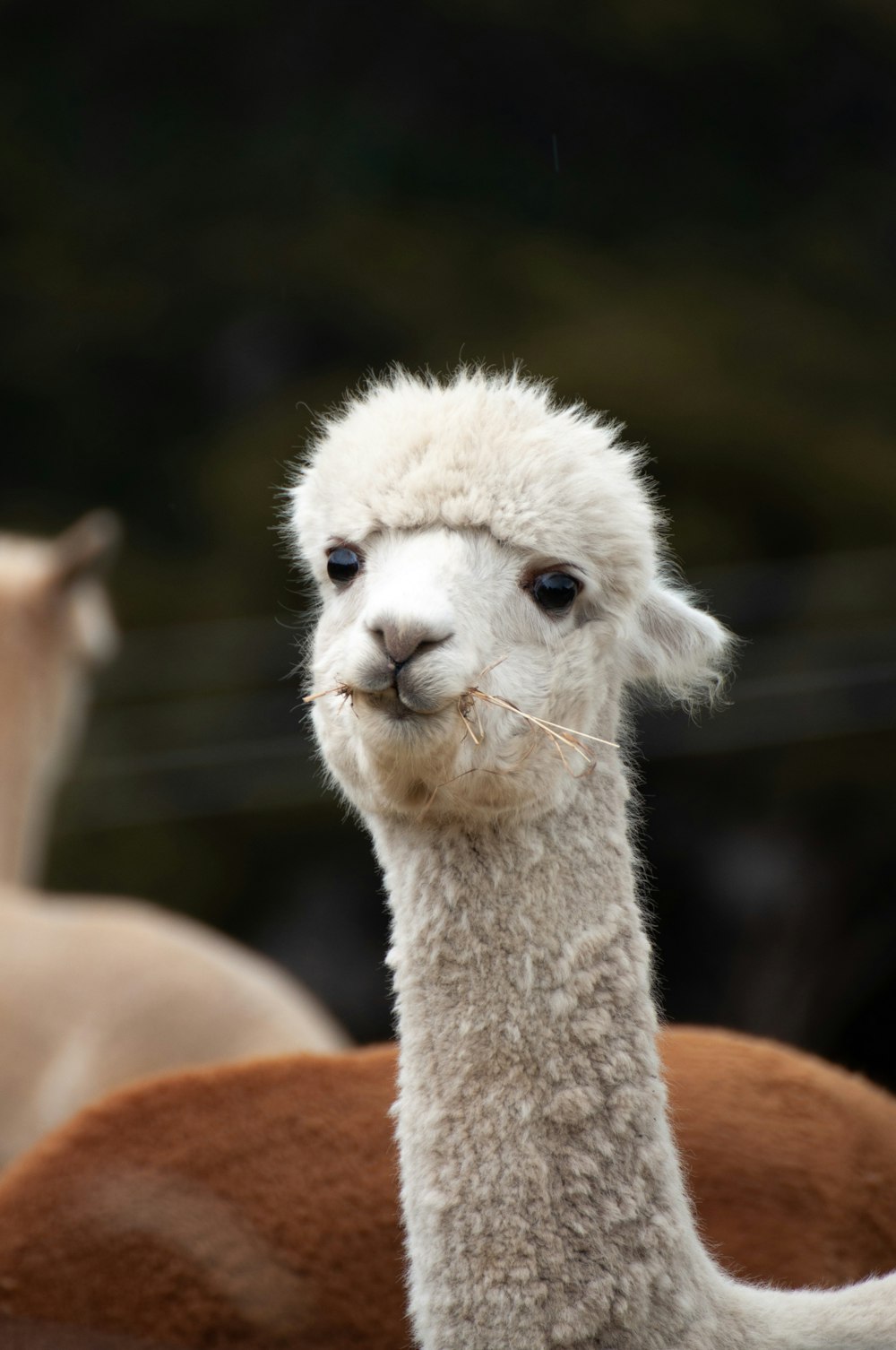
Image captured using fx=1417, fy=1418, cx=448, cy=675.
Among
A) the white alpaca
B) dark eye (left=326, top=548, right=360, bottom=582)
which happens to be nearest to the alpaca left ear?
the white alpaca

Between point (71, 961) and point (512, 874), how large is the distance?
245cm

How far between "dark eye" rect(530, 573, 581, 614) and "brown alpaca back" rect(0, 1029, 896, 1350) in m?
0.77

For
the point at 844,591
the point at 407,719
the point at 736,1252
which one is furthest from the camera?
the point at 844,591

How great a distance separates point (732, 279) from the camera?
718 centimetres

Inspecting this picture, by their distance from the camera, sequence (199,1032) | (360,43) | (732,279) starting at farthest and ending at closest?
(360,43) → (732,279) → (199,1032)

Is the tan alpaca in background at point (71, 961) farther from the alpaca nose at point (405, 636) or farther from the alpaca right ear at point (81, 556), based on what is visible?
the alpaca nose at point (405, 636)

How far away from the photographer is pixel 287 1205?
1.88 meters

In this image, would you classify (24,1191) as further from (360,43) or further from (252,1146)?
(360,43)

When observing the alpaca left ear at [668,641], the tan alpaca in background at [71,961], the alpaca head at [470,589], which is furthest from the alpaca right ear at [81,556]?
the alpaca left ear at [668,641]

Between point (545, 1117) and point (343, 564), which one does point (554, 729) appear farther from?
point (545, 1117)

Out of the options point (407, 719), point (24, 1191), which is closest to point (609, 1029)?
point (407, 719)

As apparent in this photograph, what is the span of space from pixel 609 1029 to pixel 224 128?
8.06 m

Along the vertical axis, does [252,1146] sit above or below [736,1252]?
above

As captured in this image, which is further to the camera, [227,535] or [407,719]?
[227,535]
